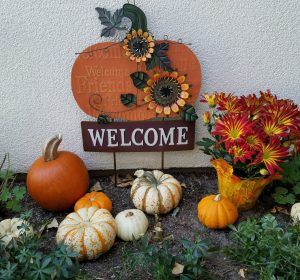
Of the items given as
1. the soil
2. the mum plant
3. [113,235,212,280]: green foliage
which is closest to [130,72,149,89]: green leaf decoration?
the mum plant

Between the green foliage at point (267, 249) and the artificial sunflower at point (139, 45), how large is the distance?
1.32m

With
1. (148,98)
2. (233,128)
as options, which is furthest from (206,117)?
(148,98)

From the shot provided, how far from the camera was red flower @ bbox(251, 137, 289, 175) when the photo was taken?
249 cm

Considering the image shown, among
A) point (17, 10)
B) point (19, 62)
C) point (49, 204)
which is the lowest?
point (49, 204)

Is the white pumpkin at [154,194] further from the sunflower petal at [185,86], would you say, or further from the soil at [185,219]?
the sunflower petal at [185,86]

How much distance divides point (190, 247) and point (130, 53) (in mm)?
1394

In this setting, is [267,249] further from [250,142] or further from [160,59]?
[160,59]

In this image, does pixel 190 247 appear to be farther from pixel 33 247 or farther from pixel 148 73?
pixel 148 73

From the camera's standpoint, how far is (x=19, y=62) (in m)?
2.92

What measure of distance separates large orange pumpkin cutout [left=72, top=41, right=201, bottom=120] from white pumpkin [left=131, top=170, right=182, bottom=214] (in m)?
0.50

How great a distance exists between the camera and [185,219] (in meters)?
2.83

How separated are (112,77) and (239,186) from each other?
1213mm

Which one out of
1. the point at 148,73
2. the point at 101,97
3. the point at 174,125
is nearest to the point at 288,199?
the point at 174,125

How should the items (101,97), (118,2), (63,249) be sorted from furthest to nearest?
(101,97), (118,2), (63,249)
